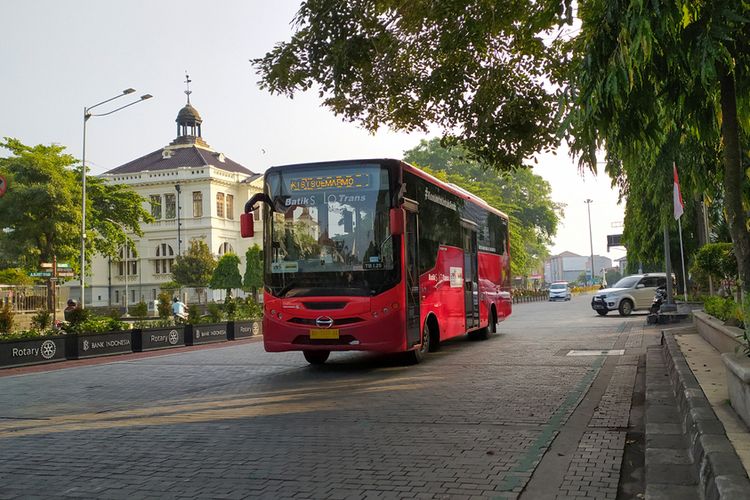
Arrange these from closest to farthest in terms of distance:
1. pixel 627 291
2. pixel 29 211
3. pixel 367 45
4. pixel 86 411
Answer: pixel 86 411
pixel 367 45
pixel 627 291
pixel 29 211

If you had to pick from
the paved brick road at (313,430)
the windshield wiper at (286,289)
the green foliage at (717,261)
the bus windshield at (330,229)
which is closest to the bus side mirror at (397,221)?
the bus windshield at (330,229)

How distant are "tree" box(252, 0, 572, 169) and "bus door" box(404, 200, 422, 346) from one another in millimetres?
2412

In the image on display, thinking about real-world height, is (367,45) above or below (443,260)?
above

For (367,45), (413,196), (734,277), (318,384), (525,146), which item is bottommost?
(318,384)

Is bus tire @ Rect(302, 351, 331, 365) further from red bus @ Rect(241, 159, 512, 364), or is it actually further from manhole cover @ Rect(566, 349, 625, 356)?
manhole cover @ Rect(566, 349, 625, 356)

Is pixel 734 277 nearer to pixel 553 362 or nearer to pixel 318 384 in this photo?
pixel 553 362

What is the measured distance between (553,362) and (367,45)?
6.71 meters

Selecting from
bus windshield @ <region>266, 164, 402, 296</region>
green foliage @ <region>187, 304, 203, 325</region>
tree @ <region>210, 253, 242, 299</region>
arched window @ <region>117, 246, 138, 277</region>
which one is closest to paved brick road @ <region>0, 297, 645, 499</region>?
bus windshield @ <region>266, 164, 402, 296</region>

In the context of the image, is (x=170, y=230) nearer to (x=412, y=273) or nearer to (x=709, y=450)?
(x=412, y=273)

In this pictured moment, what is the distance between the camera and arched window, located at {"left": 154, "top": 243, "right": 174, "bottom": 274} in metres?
71.6

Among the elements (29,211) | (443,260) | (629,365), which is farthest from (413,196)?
(29,211)

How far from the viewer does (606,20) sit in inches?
217

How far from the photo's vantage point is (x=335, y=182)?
11.8 meters

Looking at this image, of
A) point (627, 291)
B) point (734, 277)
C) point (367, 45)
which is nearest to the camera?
point (367, 45)
